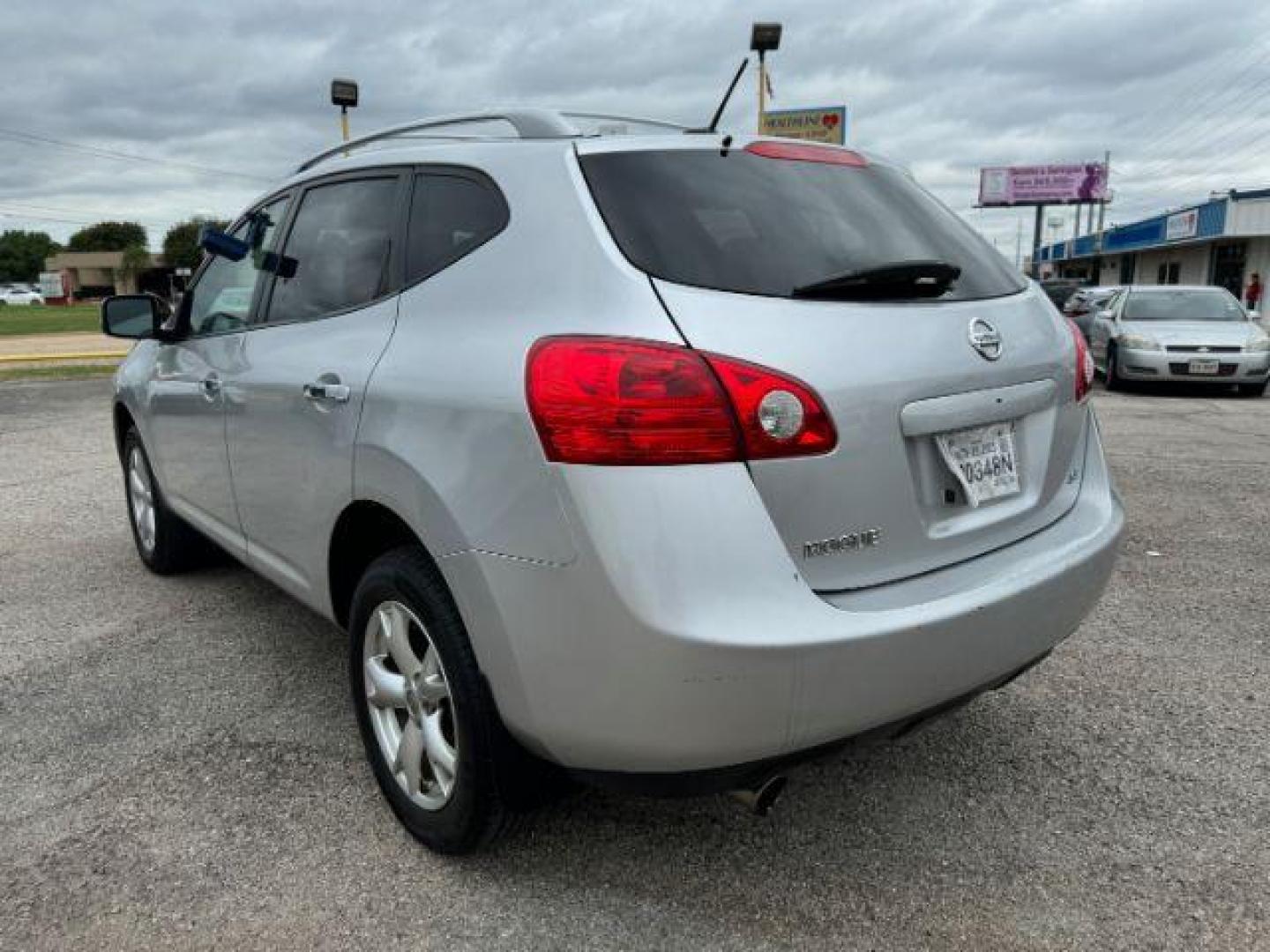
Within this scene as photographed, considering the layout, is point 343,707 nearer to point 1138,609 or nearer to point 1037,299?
point 1037,299

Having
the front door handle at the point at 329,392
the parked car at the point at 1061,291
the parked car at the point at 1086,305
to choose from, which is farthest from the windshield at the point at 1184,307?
the front door handle at the point at 329,392

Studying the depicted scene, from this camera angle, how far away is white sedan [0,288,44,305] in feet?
284

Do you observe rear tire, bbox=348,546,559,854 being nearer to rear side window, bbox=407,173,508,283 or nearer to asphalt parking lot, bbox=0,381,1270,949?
asphalt parking lot, bbox=0,381,1270,949

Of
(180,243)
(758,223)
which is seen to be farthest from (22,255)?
(758,223)

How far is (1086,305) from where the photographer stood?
54.0 ft

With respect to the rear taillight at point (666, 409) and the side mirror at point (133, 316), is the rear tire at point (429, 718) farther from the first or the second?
the side mirror at point (133, 316)

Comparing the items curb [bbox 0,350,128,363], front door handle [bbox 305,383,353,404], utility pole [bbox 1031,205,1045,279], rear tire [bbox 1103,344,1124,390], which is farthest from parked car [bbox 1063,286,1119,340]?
utility pole [bbox 1031,205,1045,279]

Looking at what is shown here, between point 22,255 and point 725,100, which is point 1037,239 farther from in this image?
point 22,255

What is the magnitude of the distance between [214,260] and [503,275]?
7.16 ft

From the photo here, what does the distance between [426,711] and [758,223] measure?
1370 mm

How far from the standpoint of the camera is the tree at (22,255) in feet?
457

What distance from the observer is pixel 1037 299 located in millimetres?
2703

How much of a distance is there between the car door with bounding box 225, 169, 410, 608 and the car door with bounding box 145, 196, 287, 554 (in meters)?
0.14

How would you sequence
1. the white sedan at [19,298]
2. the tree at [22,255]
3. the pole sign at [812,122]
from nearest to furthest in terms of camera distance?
→ the pole sign at [812,122] < the white sedan at [19,298] < the tree at [22,255]
